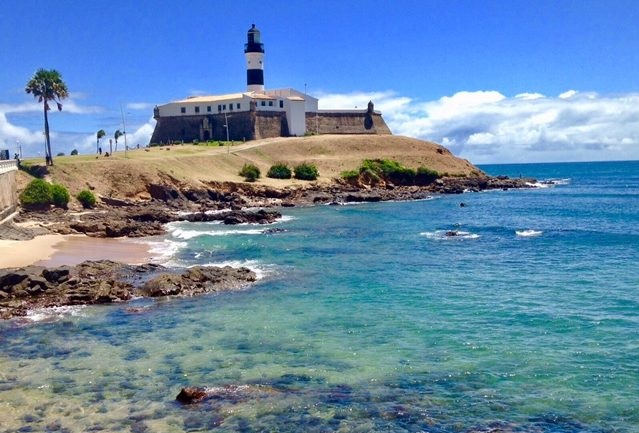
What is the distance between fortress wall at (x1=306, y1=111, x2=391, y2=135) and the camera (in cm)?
10912

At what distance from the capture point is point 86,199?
193 ft

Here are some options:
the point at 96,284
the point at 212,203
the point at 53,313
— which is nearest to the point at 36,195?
the point at 212,203

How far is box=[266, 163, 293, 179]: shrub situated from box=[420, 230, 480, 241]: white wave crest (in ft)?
132

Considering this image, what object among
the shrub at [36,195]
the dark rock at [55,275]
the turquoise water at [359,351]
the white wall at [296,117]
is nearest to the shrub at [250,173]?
the white wall at [296,117]

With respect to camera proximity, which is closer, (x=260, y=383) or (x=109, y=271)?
(x=260, y=383)

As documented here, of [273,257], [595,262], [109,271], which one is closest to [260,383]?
[109,271]

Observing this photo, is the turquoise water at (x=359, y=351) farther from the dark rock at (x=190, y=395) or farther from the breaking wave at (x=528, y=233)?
the breaking wave at (x=528, y=233)

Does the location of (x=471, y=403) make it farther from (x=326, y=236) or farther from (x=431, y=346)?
(x=326, y=236)

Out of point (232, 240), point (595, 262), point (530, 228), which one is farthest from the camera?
point (530, 228)

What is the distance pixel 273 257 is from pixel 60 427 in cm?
2375

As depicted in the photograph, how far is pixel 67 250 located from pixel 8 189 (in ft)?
52.5

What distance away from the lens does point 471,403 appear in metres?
15.0

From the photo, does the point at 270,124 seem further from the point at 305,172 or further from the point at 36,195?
the point at 36,195

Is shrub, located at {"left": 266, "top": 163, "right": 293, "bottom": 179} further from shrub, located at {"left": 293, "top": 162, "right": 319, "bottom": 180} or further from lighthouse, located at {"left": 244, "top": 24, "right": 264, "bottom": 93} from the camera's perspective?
lighthouse, located at {"left": 244, "top": 24, "right": 264, "bottom": 93}
